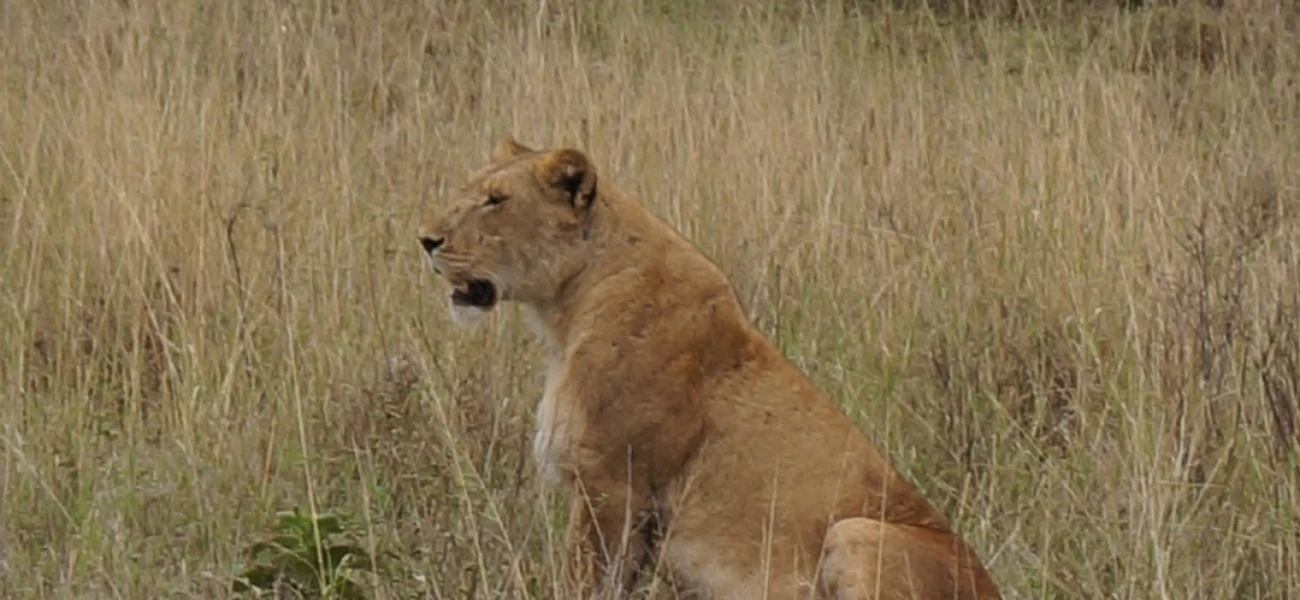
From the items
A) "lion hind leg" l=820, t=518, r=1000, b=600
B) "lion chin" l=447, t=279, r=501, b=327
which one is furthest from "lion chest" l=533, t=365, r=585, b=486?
"lion hind leg" l=820, t=518, r=1000, b=600

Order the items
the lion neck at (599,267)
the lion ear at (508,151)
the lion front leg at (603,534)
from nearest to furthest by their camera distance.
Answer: the lion front leg at (603,534)
the lion neck at (599,267)
the lion ear at (508,151)

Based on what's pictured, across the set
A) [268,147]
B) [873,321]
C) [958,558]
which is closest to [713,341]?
[958,558]

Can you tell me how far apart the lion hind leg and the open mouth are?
82 centimetres

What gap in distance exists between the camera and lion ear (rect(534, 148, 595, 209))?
13.0ft

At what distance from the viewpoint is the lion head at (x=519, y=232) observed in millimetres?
3947

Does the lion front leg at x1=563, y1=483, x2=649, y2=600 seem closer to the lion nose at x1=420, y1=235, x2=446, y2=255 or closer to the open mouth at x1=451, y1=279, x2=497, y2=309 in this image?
the open mouth at x1=451, y1=279, x2=497, y2=309

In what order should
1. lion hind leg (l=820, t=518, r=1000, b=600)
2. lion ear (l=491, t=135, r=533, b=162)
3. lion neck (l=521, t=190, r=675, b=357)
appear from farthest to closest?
1. lion ear (l=491, t=135, r=533, b=162)
2. lion neck (l=521, t=190, r=675, b=357)
3. lion hind leg (l=820, t=518, r=1000, b=600)

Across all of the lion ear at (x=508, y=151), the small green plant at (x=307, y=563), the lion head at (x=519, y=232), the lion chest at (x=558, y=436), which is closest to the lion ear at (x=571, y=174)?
the lion head at (x=519, y=232)

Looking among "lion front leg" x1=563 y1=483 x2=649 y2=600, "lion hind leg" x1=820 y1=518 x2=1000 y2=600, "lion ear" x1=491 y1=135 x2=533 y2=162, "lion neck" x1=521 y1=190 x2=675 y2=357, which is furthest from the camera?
"lion ear" x1=491 y1=135 x2=533 y2=162

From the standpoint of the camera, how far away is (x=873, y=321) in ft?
16.8

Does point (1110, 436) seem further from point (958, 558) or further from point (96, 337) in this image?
point (96, 337)

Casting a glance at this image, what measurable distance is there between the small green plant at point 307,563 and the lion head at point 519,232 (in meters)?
0.58

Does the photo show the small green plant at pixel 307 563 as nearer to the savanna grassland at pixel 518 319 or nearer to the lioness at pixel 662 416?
the savanna grassland at pixel 518 319

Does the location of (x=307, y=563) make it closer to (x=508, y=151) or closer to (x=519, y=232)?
(x=519, y=232)
